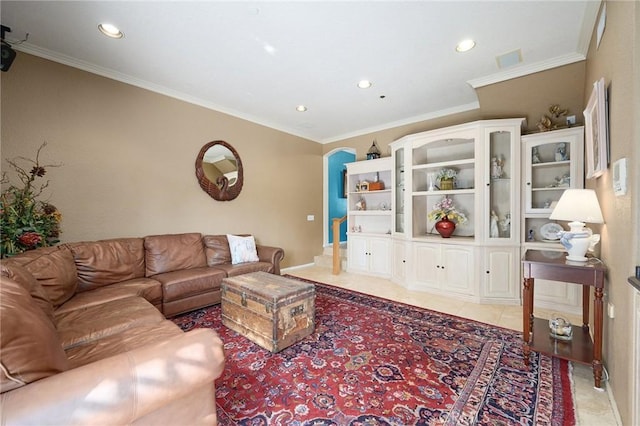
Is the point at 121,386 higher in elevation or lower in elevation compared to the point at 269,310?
higher

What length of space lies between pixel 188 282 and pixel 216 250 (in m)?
0.85

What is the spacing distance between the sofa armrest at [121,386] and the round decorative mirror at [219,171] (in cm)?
314

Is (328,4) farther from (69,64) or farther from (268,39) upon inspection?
(69,64)

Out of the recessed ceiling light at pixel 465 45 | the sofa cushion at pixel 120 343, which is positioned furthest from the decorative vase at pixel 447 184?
the sofa cushion at pixel 120 343

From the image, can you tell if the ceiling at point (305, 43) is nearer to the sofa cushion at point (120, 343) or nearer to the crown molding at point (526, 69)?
the crown molding at point (526, 69)

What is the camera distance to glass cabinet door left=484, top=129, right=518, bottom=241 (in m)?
3.22

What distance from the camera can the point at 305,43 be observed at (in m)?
2.50

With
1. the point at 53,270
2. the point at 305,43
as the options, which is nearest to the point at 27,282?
the point at 53,270

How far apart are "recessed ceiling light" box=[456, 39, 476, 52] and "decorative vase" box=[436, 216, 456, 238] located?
2.11 m

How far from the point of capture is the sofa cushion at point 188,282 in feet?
9.01

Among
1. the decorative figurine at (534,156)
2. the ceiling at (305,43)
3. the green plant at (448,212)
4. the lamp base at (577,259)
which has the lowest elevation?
the lamp base at (577,259)

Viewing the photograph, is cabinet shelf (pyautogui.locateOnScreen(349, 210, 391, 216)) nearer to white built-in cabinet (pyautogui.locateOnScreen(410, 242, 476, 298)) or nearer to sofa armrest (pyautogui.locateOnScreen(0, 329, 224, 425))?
white built-in cabinet (pyautogui.locateOnScreen(410, 242, 476, 298))

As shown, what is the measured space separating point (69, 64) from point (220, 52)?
1705mm

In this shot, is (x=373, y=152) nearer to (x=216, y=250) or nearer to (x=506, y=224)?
(x=506, y=224)
